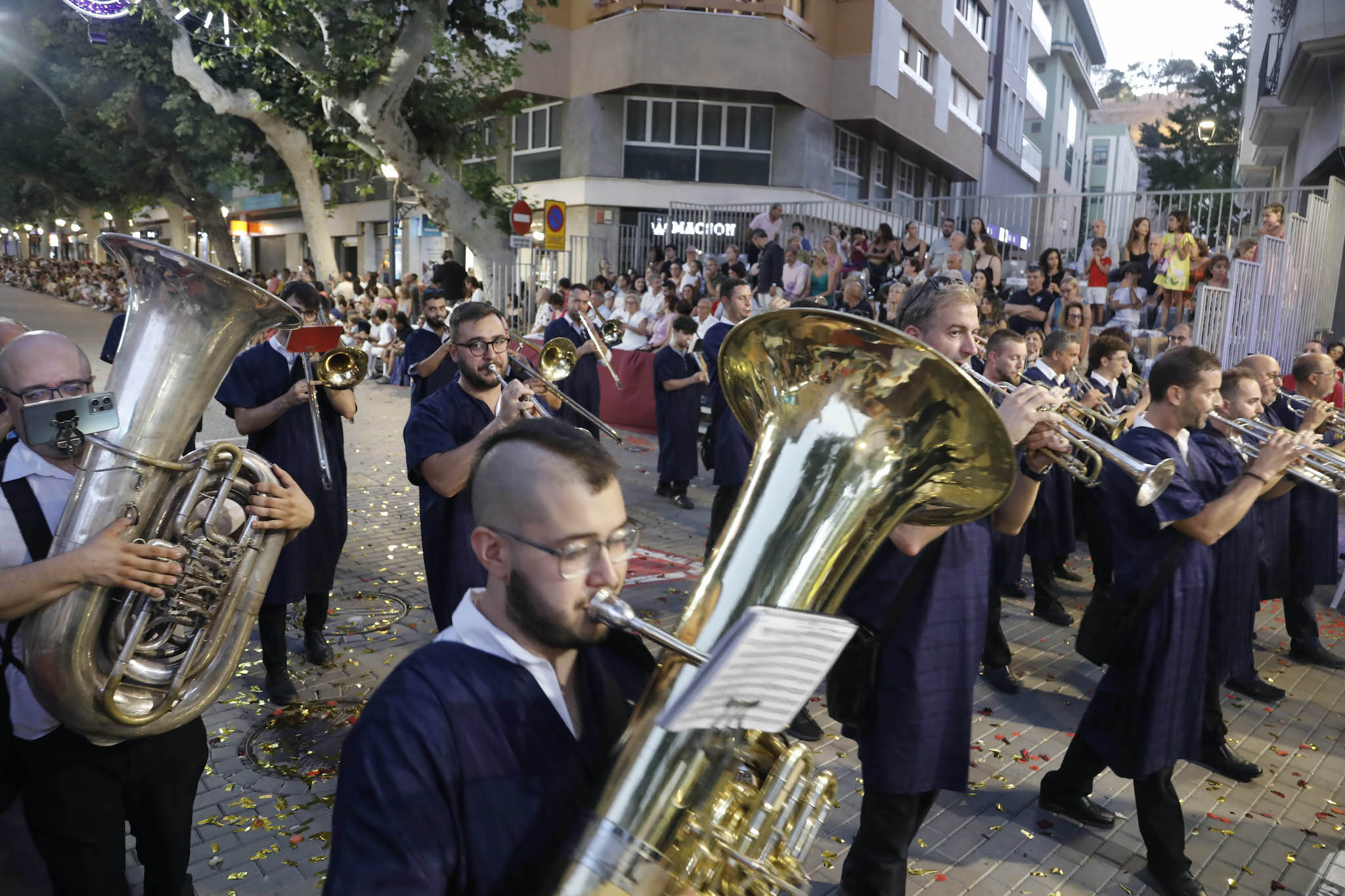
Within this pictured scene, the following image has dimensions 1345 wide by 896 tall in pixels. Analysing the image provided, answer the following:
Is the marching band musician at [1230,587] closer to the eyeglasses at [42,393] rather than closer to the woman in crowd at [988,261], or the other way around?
the eyeglasses at [42,393]

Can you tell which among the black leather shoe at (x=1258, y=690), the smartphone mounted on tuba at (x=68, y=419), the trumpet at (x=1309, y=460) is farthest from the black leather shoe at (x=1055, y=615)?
the smartphone mounted on tuba at (x=68, y=419)

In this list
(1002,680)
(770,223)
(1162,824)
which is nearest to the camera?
(1162,824)

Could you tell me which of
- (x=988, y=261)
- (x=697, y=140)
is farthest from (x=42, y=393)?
(x=697, y=140)

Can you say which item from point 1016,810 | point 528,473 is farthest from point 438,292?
point 528,473

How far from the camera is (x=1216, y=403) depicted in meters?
3.50

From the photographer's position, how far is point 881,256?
14.4 m

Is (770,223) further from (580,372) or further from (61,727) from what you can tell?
(61,727)

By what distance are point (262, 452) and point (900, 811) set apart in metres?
3.71

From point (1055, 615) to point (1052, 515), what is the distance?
706 millimetres

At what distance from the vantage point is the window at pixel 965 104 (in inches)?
1201

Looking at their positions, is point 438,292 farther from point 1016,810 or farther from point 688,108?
point 688,108

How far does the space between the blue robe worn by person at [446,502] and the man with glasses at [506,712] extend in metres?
1.94

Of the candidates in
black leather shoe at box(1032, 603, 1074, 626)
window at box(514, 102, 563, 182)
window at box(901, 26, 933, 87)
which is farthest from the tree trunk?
black leather shoe at box(1032, 603, 1074, 626)

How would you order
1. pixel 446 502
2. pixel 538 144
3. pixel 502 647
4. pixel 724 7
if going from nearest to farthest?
1. pixel 502 647
2. pixel 446 502
3. pixel 724 7
4. pixel 538 144
